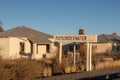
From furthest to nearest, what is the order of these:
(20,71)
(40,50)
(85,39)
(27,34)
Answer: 1. (40,50)
2. (27,34)
3. (85,39)
4. (20,71)

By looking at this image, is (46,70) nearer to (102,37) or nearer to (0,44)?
(0,44)

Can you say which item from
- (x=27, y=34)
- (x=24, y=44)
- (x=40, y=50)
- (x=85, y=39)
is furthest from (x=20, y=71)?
(x=40, y=50)

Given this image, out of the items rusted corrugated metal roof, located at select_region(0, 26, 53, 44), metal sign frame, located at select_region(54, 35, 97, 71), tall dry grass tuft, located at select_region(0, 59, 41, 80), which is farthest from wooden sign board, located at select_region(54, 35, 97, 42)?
rusted corrugated metal roof, located at select_region(0, 26, 53, 44)

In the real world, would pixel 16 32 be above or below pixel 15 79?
above

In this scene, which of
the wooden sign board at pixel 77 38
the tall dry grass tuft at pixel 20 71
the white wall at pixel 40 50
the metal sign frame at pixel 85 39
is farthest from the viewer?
the white wall at pixel 40 50

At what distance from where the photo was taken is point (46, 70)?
24.4 meters

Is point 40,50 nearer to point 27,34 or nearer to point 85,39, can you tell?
point 27,34

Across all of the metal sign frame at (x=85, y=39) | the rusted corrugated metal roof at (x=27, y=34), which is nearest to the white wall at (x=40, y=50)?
the rusted corrugated metal roof at (x=27, y=34)

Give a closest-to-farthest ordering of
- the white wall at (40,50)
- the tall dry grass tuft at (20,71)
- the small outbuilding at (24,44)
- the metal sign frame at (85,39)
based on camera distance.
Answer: the tall dry grass tuft at (20,71) → the metal sign frame at (85,39) → the small outbuilding at (24,44) → the white wall at (40,50)

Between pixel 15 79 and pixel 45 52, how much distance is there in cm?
2969

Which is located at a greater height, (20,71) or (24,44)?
(24,44)

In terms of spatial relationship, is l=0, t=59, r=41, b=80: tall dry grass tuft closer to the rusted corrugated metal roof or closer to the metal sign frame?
the metal sign frame

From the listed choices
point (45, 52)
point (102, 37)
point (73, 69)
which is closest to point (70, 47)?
point (102, 37)

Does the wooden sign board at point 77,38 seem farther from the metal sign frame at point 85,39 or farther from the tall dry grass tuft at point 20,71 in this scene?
the tall dry grass tuft at point 20,71
